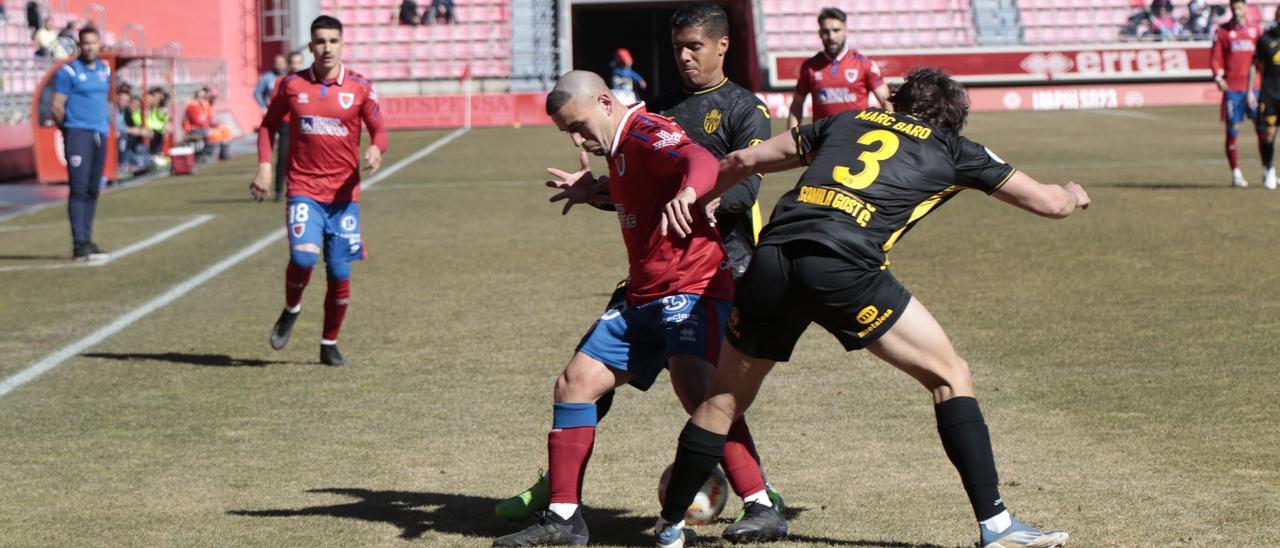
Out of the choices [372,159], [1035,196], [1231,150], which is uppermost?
[1035,196]

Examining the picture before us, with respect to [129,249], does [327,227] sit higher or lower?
higher

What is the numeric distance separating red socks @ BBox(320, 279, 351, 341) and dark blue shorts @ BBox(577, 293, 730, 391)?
4.42m

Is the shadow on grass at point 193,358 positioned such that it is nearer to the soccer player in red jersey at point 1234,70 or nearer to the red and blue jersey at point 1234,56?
the soccer player in red jersey at point 1234,70

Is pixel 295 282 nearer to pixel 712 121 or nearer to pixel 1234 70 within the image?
pixel 712 121

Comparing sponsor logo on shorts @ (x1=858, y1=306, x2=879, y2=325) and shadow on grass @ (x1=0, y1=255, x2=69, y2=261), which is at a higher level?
sponsor logo on shorts @ (x1=858, y1=306, x2=879, y2=325)

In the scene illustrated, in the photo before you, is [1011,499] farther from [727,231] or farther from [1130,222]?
[1130,222]

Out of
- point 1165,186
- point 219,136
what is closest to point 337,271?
point 1165,186

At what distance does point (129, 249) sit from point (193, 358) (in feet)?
21.0

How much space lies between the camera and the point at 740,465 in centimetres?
586

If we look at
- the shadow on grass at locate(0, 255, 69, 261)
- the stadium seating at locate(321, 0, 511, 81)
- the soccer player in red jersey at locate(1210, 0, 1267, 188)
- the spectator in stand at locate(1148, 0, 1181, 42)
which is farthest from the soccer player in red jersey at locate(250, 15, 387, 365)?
the spectator in stand at locate(1148, 0, 1181, 42)

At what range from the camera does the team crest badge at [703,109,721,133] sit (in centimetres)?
646

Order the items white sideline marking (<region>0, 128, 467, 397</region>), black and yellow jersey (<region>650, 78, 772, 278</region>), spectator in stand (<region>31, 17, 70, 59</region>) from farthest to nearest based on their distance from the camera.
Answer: spectator in stand (<region>31, 17, 70, 59</region>) < white sideline marking (<region>0, 128, 467, 397</region>) < black and yellow jersey (<region>650, 78, 772, 278</region>)

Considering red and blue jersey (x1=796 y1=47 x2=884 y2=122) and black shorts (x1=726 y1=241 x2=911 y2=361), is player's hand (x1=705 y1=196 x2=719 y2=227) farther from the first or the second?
Answer: red and blue jersey (x1=796 y1=47 x2=884 y2=122)

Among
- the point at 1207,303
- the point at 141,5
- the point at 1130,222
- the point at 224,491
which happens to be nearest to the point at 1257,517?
the point at 224,491
